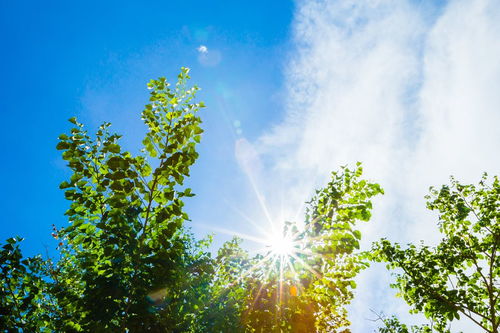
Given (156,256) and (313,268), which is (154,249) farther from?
(313,268)

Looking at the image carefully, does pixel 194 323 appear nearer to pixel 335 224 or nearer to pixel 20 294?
pixel 20 294

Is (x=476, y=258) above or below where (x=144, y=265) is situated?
above

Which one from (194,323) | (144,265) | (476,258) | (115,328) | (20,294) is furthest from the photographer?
(476,258)

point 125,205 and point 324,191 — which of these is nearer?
point 125,205

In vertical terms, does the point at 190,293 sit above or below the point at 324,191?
below

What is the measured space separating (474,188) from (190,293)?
640 inches

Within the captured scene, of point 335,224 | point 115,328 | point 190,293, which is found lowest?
point 115,328

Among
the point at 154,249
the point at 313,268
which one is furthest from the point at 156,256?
the point at 313,268

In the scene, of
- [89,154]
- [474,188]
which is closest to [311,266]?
[89,154]

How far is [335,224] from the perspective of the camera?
3281mm

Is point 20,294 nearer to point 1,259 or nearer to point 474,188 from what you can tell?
point 1,259

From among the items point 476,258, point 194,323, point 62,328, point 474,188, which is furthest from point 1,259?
point 474,188

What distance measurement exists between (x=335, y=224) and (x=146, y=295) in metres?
2.40

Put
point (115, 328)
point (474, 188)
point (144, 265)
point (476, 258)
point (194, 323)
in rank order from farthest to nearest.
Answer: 1. point (474, 188)
2. point (476, 258)
3. point (194, 323)
4. point (144, 265)
5. point (115, 328)
